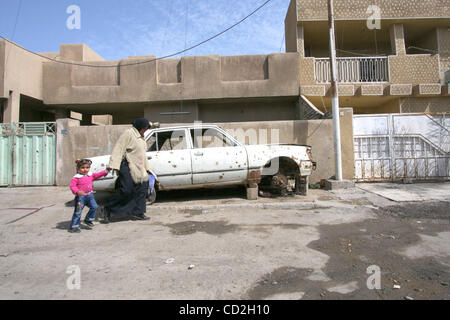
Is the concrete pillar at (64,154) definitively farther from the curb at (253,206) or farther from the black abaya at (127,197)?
the black abaya at (127,197)

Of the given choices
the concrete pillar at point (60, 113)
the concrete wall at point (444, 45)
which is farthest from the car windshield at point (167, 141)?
the concrete wall at point (444, 45)

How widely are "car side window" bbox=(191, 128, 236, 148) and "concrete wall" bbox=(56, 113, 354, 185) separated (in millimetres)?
2109

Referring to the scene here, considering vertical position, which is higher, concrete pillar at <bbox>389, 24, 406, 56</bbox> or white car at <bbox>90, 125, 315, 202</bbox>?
concrete pillar at <bbox>389, 24, 406, 56</bbox>

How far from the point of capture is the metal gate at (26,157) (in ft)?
27.1

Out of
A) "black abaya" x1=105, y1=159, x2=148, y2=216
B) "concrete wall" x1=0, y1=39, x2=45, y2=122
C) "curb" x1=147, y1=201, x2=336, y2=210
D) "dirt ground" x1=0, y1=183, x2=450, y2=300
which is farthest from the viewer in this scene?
"concrete wall" x1=0, y1=39, x2=45, y2=122

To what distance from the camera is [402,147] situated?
8.11m

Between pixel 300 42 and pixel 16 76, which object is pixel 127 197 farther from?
pixel 300 42

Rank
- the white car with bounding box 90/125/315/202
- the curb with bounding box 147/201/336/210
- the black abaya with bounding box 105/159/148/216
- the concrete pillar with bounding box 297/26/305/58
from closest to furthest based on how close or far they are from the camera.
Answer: the black abaya with bounding box 105/159/148/216 < the curb with bounding box 147/201/336/210 < the white car with bounding box 90/125/315/202 < the concrete pillar with bounding box 297/26/305/58

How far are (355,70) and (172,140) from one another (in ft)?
29.3

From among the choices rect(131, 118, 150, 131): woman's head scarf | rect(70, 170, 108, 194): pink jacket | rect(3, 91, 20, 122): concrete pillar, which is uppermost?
rect(3, 91, 20, 122): concrete pillar

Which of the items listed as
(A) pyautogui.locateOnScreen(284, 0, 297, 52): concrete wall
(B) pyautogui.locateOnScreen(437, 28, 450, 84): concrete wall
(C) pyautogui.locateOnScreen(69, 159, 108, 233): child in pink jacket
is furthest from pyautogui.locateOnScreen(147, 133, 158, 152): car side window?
(B) pyautogui.locateOnScreen(437, 28, 450, 84): concrete wall

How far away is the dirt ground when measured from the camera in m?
2.32

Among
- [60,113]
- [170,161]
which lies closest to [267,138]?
[170,161]

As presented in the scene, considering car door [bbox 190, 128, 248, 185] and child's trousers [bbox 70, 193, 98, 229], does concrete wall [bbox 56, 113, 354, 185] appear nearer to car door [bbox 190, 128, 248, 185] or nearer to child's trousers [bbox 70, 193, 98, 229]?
car door [bbox 190, 128, 248, 185]
